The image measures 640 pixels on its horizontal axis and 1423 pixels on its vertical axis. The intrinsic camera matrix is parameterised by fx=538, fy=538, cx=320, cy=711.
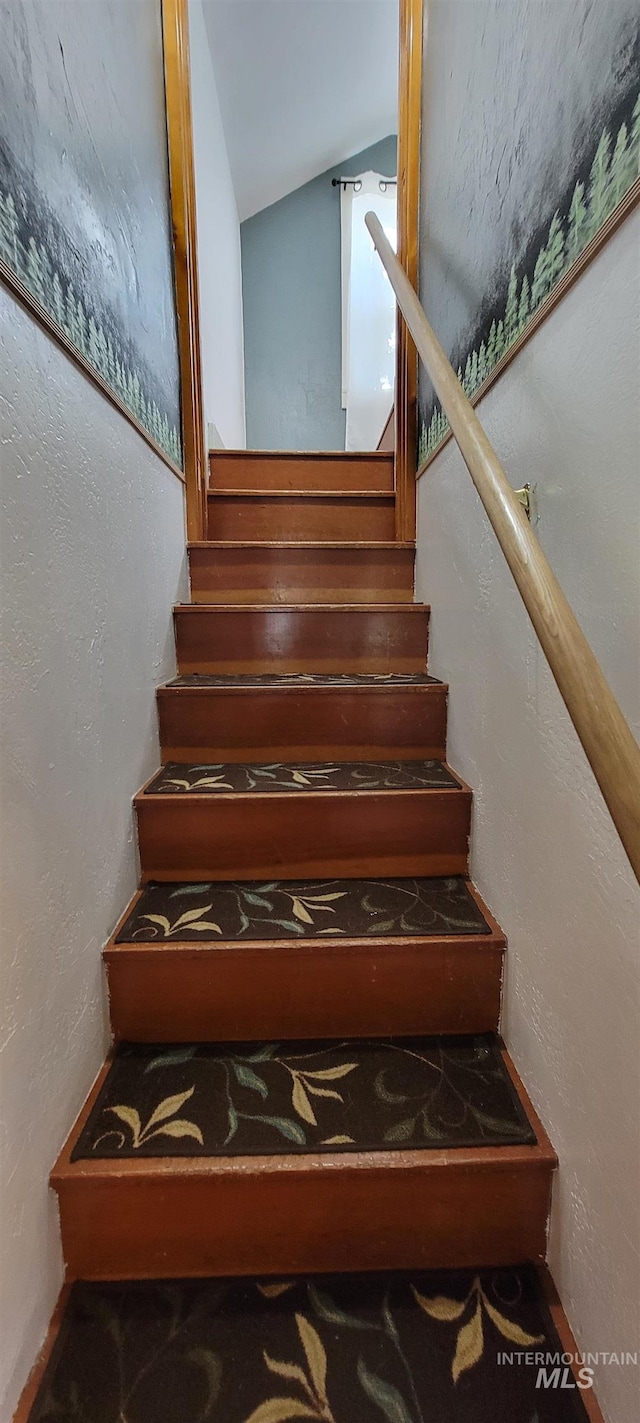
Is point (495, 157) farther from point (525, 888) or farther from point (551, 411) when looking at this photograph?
point (525, 888)

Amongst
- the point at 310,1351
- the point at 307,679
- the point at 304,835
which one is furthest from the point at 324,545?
the point at 310,1351

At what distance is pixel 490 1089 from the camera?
87cm

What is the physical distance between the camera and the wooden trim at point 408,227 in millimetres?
1703

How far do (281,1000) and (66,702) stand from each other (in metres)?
0.63

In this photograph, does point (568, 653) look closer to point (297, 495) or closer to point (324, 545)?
point (324, 545)

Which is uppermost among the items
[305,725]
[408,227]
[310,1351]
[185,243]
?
[408,227]

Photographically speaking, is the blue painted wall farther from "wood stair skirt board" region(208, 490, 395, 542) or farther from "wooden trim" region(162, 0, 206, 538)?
"wood stair skirt board" region(208, 490, 395, 542)

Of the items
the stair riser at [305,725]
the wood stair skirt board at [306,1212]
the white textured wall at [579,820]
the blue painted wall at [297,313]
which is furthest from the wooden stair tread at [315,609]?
the blue painted wall at [297,313]

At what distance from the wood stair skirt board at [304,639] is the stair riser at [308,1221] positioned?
3.78 feet

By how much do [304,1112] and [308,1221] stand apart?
0.13 meters

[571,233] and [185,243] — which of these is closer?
[571,233]

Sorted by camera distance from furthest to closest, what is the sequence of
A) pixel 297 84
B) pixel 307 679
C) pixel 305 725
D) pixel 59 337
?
pixel 297 84 < pixel 307 679 < pixel 305 725 < pixel 59 337

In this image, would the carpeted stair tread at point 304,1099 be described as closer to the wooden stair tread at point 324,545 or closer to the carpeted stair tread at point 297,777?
the carpeted stair tread at point 297,777

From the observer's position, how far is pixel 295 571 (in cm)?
177
